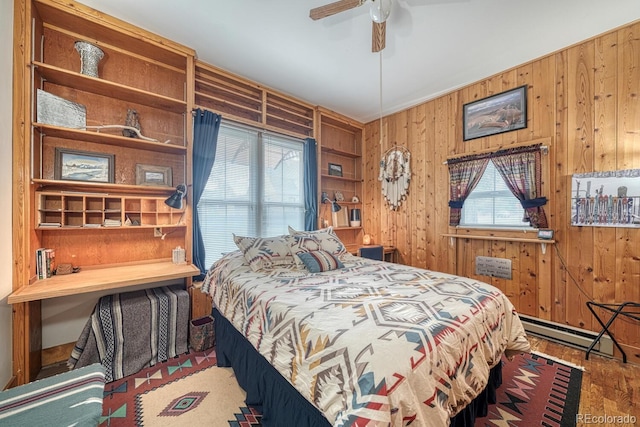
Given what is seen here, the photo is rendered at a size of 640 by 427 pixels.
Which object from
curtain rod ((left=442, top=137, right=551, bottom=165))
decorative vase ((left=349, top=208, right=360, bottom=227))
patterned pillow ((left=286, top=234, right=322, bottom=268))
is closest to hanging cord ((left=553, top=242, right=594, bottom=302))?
curtain rod ((left=442, top=137, right=551, bottom=165))

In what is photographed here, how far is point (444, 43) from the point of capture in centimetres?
241

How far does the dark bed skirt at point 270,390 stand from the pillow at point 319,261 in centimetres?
79

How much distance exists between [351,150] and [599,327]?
12.3ft

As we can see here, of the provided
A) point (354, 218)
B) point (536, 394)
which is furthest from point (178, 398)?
point (354, 218)

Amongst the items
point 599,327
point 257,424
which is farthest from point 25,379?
point 599,327

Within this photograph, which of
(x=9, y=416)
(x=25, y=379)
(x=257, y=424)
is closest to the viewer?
(x=9, y=416)

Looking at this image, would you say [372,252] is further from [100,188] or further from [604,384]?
[100,188]

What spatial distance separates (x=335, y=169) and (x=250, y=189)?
1591mm

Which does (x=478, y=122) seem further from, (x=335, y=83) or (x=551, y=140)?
(x=335, y=83)

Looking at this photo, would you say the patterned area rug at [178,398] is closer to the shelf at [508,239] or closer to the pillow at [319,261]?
the pillow at [319,261]

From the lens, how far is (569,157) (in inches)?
98.0

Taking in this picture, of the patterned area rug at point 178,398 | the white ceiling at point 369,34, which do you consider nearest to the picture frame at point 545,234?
the white ceiling at point 369,34

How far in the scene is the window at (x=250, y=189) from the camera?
2.92 meters

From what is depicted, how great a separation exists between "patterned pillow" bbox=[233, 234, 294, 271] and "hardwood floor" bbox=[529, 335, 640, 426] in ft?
7.64
